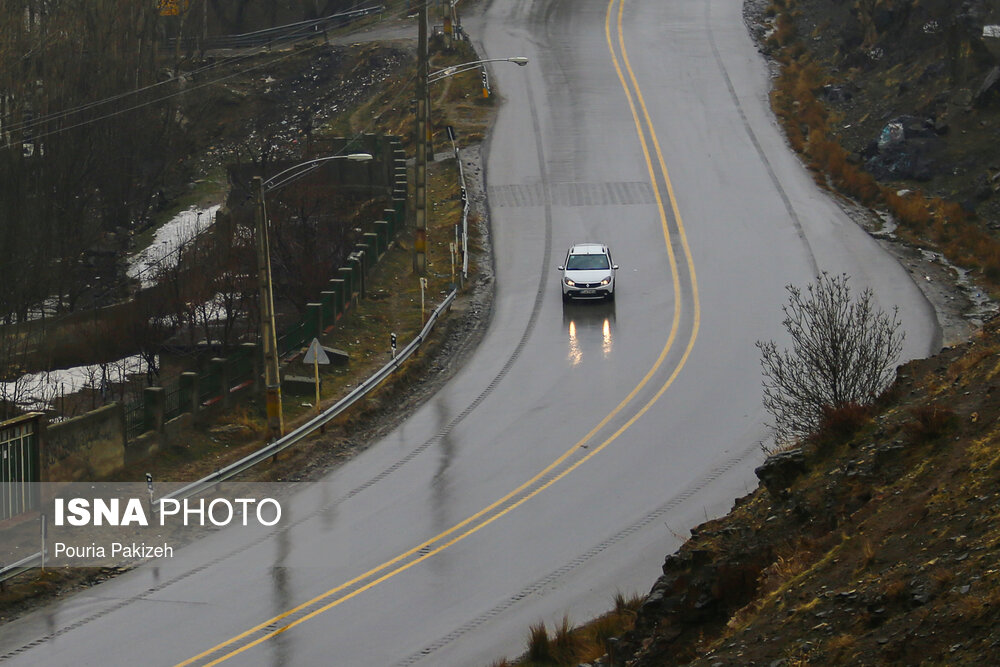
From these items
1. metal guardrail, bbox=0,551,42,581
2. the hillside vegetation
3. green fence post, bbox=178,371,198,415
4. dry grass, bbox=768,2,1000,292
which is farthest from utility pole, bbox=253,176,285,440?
dry grass, bbox=768,2,1000,292

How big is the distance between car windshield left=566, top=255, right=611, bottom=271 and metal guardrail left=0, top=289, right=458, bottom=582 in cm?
499

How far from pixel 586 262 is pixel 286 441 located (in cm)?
1353

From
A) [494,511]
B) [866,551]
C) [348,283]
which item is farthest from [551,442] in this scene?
[866,551]

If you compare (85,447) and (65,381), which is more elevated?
(65,381)

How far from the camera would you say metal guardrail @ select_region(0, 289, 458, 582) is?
804 inches

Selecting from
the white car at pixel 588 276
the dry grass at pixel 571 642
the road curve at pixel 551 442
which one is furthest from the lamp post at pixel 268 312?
the white car at pixel 588 276

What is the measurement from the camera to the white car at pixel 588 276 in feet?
118

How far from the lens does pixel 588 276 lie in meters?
36.1

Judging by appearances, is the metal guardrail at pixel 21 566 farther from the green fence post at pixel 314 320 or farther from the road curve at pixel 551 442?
the green fence post at pixel 314 320

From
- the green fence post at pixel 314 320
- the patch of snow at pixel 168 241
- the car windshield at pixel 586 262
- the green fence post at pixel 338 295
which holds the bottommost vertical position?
the green fence post at pixel 314 320

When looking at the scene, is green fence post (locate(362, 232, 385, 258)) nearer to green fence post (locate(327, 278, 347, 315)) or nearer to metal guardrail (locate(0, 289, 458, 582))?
green fence post (locate(327, 278, 347, 315))

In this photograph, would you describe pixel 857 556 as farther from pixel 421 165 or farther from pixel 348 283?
pixel 421 165

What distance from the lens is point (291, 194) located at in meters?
51.5

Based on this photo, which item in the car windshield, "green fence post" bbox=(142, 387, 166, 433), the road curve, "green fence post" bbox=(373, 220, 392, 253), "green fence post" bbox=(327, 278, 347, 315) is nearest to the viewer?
the road curve
